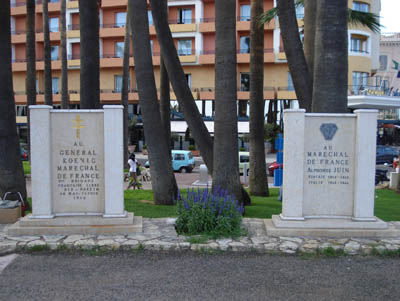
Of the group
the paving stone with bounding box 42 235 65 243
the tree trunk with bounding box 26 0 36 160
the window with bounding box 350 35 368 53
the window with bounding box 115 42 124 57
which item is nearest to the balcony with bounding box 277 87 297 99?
the window with bounding box 350 35 368 53

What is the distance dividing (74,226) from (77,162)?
1108mm

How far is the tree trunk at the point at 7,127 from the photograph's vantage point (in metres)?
8.70

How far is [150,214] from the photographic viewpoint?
9047mm

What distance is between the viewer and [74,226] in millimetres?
6895

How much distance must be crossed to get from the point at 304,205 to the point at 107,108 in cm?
381

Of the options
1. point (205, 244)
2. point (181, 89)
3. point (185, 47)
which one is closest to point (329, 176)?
point (205, 244)

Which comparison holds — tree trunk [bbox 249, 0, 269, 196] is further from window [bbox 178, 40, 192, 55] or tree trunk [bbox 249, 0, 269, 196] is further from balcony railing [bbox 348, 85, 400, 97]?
window [bbox 178, 40, 192, 55]

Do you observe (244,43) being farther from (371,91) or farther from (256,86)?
(256,86)

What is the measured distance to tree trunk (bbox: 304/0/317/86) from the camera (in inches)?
398

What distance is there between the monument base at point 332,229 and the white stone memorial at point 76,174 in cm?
249

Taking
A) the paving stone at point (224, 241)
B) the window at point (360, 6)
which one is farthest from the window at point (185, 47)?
the paving stone at point (224, 241)

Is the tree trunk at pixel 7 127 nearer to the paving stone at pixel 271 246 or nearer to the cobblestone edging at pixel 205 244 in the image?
the cobblestone edging at pixel 205 244

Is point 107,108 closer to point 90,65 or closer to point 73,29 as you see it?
point 90,65

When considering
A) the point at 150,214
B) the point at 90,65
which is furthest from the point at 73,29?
the point at 150,214
